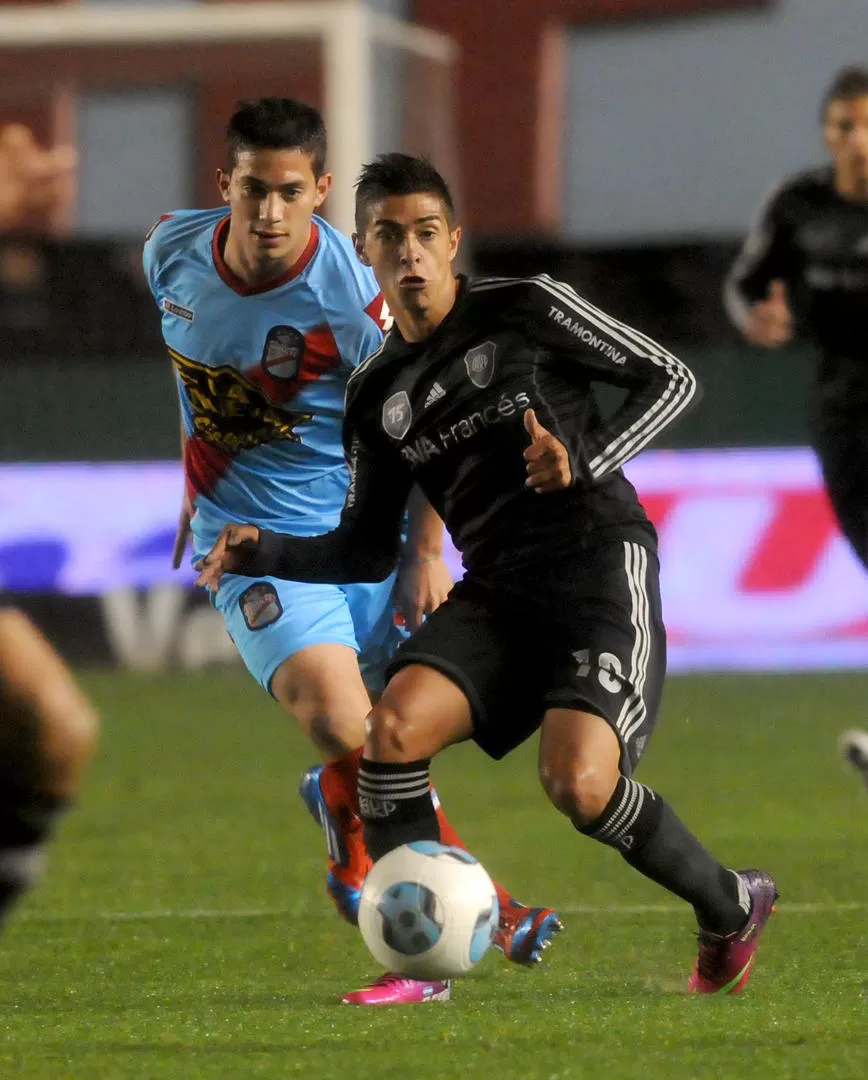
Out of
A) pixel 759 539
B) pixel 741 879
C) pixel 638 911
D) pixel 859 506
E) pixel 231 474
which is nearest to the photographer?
pixel 741 879

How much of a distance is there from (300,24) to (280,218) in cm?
786

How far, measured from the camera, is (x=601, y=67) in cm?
1869

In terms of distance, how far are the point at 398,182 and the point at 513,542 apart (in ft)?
2.56

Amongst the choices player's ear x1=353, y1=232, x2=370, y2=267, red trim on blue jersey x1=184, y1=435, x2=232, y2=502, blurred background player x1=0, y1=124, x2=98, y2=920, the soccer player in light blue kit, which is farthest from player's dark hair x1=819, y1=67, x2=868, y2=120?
blurred background player x1=0, y1=124, x2=98, y2=920

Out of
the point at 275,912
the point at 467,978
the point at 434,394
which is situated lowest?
the point at 275,912

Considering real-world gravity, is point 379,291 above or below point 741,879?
above

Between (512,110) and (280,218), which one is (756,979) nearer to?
(280,218)

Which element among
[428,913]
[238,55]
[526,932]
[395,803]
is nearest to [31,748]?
[428,913]

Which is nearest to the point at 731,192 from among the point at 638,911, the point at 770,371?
the point at 770,371

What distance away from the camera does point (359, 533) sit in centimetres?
454

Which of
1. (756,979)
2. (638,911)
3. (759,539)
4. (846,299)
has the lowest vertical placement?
(759,539)

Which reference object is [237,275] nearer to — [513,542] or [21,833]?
[513,542]

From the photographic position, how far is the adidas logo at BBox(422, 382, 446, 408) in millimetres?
4398

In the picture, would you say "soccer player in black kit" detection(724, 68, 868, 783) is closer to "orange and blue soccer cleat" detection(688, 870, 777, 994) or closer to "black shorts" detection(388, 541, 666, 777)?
"orange and blue soccer cleat" detection(688, 870, 777, 994)
